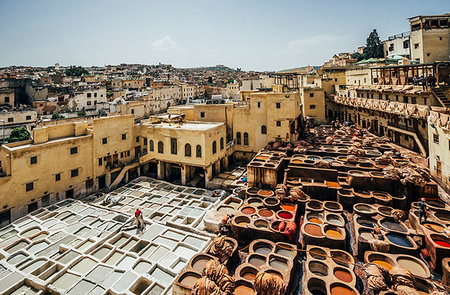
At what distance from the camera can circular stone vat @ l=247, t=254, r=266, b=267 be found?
1434cm

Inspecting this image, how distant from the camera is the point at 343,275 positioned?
13.0 meters

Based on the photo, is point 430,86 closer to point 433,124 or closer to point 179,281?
point 433,124

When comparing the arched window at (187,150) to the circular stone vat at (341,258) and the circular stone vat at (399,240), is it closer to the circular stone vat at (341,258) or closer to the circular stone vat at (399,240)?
the circular stone vat at (341,258)

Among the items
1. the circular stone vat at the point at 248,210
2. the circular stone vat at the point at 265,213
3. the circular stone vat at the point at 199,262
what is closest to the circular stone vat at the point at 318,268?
the circular stone vat at the point at 265,213

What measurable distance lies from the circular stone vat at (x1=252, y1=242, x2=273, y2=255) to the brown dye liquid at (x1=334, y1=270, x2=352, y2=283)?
12.8 feet

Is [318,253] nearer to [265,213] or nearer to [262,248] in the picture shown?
[262,248]

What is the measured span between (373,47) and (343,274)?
72620 millimetres

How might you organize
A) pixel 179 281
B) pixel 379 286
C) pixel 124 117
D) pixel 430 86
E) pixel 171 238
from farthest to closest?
pixel 124 117, pixel 430 86, pixel 171 238, pixel 179 281, pixel 379 286

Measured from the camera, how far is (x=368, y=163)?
923 inches

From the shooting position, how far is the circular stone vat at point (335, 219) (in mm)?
17236

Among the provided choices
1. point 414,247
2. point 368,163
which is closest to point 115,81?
point 368,163

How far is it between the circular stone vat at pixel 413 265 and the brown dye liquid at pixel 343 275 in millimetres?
3241

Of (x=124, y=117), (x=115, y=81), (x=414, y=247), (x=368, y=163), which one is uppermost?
(x=115, y=81)

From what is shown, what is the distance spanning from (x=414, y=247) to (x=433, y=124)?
1020cm
